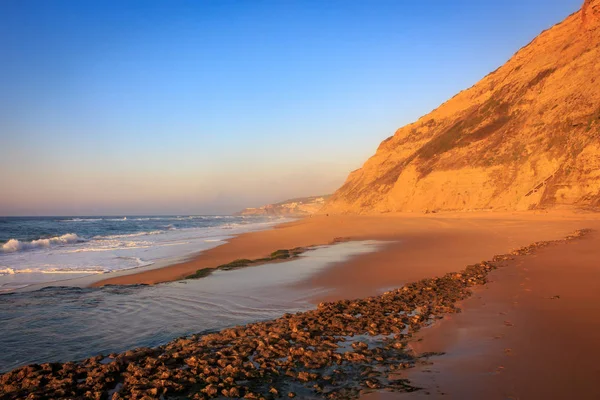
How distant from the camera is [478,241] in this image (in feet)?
58.6

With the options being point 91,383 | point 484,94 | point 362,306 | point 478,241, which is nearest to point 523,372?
point 362,306

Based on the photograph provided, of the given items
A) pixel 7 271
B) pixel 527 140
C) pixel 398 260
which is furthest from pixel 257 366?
pixel 527 140

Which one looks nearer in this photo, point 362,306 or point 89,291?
point 362,306

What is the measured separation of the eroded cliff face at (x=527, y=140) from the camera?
1196 inches

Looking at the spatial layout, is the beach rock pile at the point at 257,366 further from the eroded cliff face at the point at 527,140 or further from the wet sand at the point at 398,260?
the eroded cliff face at the point at 527,140

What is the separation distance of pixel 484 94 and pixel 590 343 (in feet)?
204

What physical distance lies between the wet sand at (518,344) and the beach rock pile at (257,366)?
1.33ft

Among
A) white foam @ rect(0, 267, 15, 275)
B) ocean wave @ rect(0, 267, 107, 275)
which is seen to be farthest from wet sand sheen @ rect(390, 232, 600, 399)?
white foam @ rect(0, 267, 15, 275)

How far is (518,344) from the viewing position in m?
5.05

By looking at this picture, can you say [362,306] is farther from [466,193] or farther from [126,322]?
[466,193]

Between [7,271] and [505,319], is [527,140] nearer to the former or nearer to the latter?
[505,319]

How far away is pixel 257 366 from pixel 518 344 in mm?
3405

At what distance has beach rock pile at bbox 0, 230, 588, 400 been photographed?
408cm

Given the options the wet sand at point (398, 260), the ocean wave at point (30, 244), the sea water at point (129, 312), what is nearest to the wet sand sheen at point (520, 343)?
the wet sand at point (398, 260)
